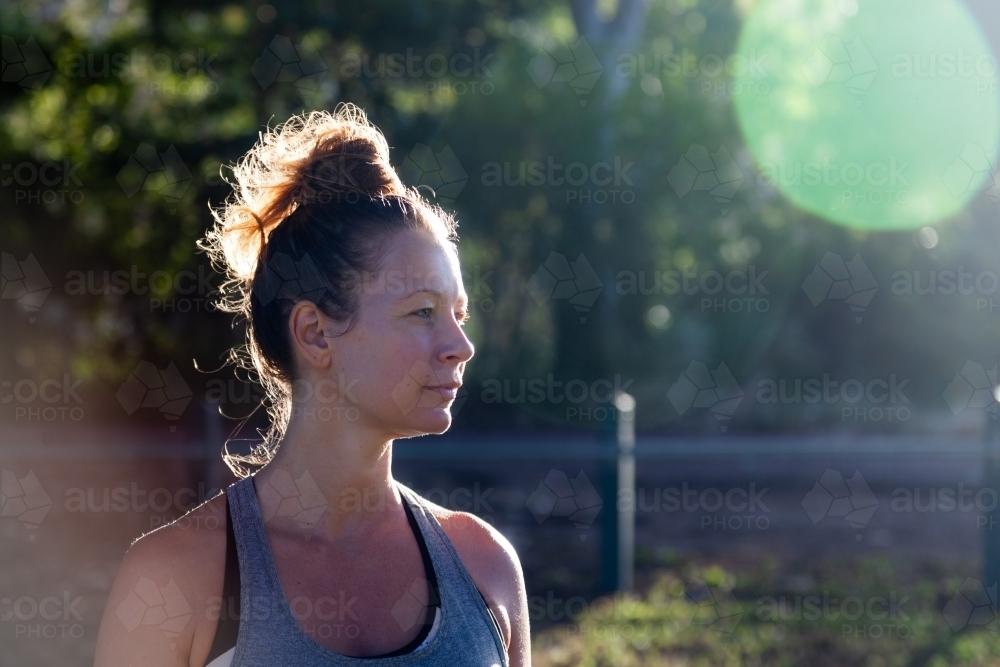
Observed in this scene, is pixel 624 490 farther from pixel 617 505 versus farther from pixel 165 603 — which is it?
pixel 165 603

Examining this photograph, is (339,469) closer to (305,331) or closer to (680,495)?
(305,331)

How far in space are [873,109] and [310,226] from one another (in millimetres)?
11770

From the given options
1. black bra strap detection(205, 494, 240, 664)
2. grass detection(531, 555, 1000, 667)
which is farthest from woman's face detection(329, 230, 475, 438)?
grass detection(531, 555, 1000, 667)

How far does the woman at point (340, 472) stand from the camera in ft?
6.07

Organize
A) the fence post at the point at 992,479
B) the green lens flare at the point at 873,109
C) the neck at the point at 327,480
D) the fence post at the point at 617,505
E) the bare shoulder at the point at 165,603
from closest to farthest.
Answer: the bare shoulder at the point at 165,603 < the neck at the point at 327,480 < the fence post at the point at 992,479 < the fence post at the point at 617,505 < the green lens flare at the point at 873,109

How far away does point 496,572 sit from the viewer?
2182 millimetres

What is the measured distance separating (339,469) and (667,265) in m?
10.3

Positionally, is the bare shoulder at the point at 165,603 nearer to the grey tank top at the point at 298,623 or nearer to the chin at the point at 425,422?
the grey tank top at the point at 298,623

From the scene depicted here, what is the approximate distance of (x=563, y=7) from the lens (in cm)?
1191

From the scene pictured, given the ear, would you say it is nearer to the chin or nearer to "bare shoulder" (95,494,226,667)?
the chin

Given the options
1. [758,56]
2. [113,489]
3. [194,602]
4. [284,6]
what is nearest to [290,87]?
[284,6]

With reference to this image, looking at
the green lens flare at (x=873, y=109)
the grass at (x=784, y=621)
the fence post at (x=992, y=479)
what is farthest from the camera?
the green lens flare at (x=873, y=109)

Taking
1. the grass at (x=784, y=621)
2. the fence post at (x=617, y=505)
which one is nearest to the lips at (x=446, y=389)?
the grass at (x=784, y=621)

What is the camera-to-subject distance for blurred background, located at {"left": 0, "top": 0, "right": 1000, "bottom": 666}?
530cm
